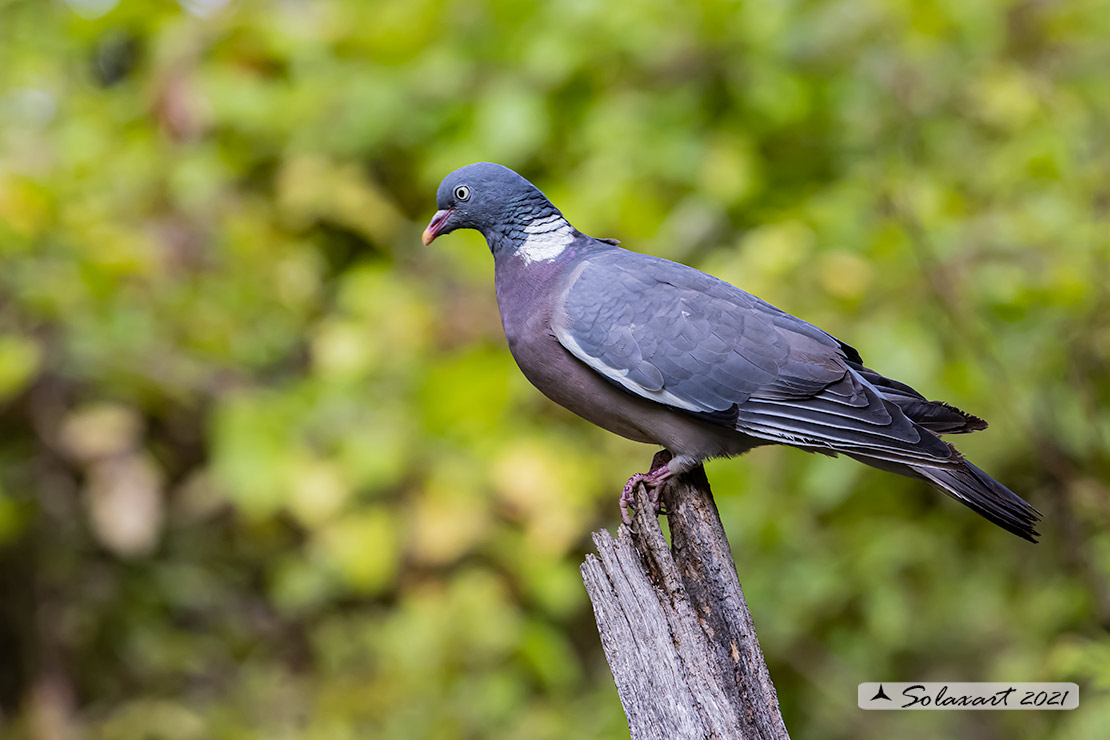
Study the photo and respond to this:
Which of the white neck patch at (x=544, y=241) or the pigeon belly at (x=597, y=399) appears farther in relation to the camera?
the white neck patch at (x=544, y=241)

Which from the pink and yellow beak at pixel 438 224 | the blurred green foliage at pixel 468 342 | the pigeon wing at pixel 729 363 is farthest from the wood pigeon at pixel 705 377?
the blurred green foliage at pixel 468 342

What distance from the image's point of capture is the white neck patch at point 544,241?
3.12 meters

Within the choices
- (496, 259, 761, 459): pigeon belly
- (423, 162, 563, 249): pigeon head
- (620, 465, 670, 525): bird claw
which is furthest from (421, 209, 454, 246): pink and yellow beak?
(620, 465, 670, 525): bird claw

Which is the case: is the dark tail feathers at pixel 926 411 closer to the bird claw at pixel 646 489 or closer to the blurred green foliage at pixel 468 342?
the bird claw at pixel 646 489

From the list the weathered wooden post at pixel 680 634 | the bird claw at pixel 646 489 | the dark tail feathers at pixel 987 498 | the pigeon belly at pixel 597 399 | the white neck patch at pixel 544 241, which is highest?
the white neck patch at pixel 544 241

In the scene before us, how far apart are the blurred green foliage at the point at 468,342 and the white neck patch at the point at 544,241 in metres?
1.60

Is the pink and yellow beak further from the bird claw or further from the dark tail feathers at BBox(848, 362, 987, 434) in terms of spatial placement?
the dark tail feathers at BBox(848, 362, 987, 434)

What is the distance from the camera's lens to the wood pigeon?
2734 mm

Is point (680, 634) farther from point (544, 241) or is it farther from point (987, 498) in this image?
point (544, 241)

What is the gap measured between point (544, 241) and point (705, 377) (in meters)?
0.70

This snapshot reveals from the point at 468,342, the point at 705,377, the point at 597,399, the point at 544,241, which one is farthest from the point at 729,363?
the point at 468,342

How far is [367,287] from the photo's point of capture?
5.37m

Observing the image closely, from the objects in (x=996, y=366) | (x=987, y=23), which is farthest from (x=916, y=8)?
(x=996, y=366)

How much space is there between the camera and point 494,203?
317cm
